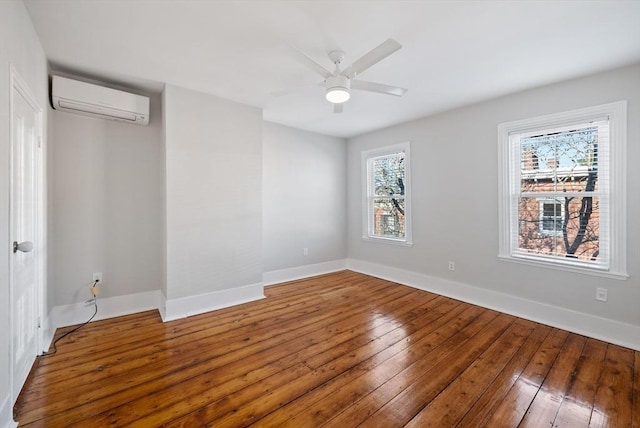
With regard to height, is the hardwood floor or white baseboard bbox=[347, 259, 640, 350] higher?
white baseboard bbox=[347, 259, 640, 350]

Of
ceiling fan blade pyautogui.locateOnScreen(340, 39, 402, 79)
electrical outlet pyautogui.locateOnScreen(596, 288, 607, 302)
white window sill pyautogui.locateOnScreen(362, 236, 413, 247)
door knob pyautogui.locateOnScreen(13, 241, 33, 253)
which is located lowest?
electrical outlet pyautogui.locateOnScreen(596, 288, 607, 302)

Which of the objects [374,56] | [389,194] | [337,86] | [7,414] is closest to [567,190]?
[389,194]

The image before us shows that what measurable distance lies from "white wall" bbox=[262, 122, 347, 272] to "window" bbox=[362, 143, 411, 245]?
1.82 feet

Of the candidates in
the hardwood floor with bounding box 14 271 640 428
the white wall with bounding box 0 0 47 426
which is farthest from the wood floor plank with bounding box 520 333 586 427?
the white wall with bounding box 0 0 47 426

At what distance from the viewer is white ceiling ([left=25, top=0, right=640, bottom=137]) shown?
1.85 metres

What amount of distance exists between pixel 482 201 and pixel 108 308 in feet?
15.4

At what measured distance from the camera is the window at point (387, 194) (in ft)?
14.6

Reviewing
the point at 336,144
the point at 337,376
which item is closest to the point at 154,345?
the point at 337,376

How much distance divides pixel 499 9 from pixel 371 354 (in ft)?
9.06

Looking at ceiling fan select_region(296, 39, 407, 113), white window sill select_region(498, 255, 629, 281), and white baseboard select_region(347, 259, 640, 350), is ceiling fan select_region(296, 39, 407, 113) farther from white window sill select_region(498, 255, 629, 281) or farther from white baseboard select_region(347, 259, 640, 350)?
white baseboard select_region(347, 259, 640, 350)

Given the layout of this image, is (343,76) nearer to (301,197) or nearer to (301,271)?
(301,197)

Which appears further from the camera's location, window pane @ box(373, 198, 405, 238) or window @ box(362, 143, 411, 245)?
window pane @ box(373, 198, 405, 238)

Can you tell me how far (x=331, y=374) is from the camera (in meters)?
2.05

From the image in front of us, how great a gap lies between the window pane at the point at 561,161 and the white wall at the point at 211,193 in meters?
3.33
